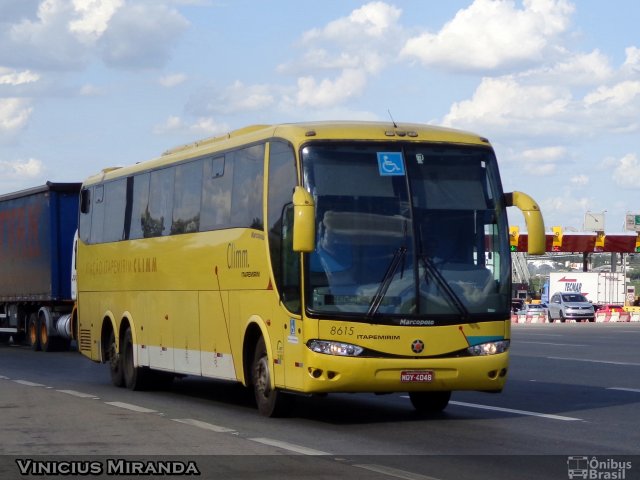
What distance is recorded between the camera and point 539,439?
43.1 feet

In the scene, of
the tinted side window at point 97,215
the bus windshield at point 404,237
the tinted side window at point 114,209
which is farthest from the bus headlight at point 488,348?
the tinted side window at point 97,215

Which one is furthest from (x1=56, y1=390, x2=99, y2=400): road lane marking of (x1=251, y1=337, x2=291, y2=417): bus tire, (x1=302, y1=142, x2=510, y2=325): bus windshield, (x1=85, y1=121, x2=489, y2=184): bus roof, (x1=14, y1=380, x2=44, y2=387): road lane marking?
(x1=302, y1=142, x2=510, y2=325): bus windshield

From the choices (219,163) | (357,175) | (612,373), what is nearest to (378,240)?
(357,175)

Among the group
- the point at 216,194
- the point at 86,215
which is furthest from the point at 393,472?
the point at 86,215

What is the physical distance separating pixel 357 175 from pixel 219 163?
3198 millimetres

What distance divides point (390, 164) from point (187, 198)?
4.47m

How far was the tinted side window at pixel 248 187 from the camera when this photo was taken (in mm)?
15641

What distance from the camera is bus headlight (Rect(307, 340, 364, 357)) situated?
1414 centimetres

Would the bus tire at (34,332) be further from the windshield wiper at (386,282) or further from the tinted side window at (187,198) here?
the windshield wiper at (386,282)

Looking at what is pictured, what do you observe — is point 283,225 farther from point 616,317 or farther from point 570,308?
point 616,317

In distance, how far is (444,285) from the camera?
14414mm

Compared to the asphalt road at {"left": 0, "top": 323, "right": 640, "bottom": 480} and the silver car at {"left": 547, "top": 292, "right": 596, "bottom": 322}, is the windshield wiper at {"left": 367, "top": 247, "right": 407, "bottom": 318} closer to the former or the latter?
the asphalt road at {"left": 0, "top": 323, "right": 640, "bottom": 480}

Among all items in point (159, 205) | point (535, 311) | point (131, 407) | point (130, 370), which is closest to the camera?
point (131, 407)

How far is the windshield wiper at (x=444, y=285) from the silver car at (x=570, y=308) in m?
61.1
